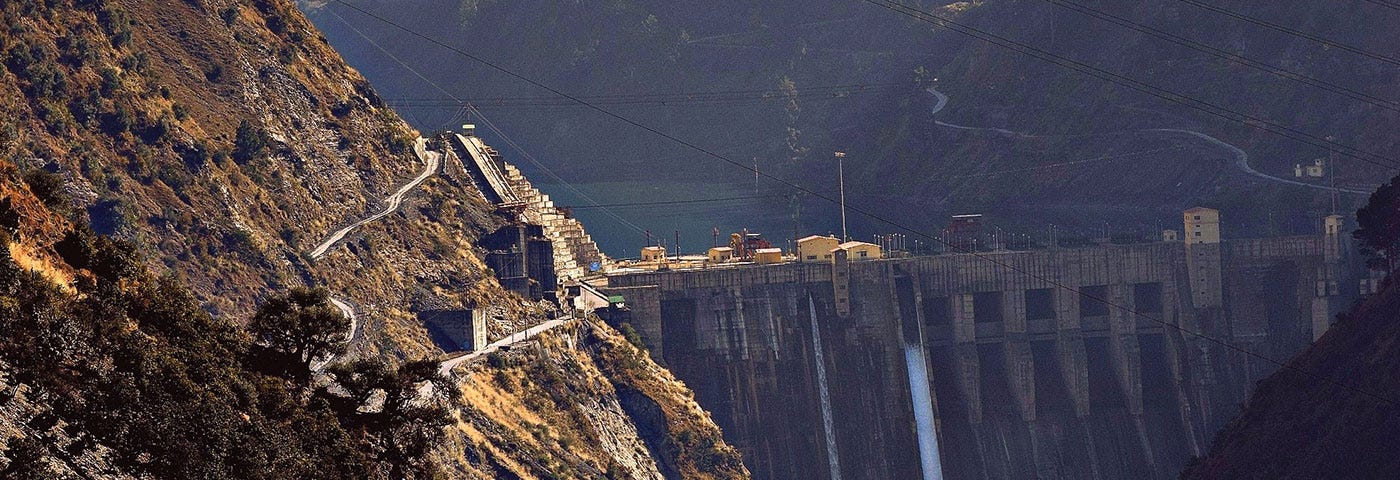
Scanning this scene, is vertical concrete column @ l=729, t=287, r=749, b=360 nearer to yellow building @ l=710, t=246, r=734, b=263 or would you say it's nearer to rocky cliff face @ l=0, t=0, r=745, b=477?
rocky cliff face @ l=0, t=0, r=745, b=477

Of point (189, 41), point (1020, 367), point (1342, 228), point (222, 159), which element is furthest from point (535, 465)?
point (1342, 228)

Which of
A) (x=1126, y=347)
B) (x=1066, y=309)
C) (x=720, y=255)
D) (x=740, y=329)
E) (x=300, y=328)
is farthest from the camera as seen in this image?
(x=720, y=255)

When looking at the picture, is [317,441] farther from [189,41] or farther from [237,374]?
[189,41]

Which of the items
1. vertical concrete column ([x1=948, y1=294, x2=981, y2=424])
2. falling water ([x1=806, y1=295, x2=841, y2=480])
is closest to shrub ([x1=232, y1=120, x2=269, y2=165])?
falling water ([x1=806, y1=295, x2=841, y2=480])

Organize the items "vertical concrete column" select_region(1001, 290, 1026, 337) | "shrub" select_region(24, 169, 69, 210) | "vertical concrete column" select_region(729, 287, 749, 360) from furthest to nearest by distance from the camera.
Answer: "vertical concrete column" select_region(1001, 290, 1026, 337)
"vertical concrete column" select_region(729, 287, 749, 360)
"shrub" select_region(24, 169, 69, 210)

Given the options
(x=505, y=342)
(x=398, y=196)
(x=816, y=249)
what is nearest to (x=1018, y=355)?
(x=816, y=249)

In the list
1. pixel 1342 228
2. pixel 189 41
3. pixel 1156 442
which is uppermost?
pixel 189 41

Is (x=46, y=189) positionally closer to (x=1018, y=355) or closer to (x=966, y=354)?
(x=966, y=354)
